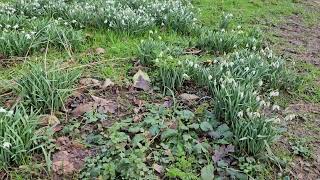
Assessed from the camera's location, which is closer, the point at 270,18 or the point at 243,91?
the point at 243,91

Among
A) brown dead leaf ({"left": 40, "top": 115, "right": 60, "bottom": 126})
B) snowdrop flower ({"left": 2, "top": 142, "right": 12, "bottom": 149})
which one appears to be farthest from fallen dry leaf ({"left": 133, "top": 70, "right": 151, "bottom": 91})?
snowdrop flower ({"left": 2, "top": 142, "right": 12, "bottom": 149})

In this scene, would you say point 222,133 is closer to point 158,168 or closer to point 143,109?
point 158,168

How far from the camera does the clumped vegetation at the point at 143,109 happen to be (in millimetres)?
3299

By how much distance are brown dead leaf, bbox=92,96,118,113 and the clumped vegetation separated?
10mm

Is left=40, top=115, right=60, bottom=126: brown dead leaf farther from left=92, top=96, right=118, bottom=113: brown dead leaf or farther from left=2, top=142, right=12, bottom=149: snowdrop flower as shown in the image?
left=2, top=142, right=12, bottom=149: snowdrop flower

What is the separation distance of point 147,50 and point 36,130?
1759 millimetres

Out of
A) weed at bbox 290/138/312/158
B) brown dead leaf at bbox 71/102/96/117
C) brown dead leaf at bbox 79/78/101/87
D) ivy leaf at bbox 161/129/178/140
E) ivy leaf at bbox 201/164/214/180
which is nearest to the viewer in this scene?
ivy leaf at bbox 201/164/214/180

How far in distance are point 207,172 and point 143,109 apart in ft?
3.32

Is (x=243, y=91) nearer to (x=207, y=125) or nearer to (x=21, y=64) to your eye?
(x=207, y=125)

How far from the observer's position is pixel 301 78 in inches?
190

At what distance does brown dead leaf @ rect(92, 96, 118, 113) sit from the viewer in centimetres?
396

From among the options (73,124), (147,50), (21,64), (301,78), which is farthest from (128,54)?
(301,78)

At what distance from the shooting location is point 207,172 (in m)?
3.26

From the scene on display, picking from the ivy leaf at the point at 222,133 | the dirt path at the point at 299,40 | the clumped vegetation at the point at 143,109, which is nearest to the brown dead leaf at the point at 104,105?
the clumped vegetation at the point at 143,109
